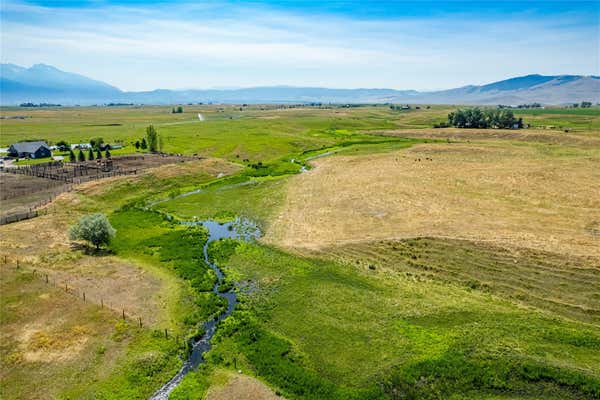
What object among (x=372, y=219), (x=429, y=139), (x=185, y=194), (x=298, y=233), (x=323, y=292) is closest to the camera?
(x=323, y=292)

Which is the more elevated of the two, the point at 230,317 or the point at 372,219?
the point at 372,219

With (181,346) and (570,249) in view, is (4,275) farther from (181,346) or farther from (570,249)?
(570,249)

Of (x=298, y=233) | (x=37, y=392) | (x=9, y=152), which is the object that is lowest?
→ (x=37, y=392)

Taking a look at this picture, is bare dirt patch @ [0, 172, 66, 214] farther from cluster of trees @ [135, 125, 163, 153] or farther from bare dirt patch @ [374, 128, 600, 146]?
bare dirt patch @ [374, 128, 600, 146]

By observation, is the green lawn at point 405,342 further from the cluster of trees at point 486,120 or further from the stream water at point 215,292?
the cluster of trees at point 486,120

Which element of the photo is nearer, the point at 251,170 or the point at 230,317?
the point at 230,317

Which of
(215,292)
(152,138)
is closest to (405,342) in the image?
(215,292)

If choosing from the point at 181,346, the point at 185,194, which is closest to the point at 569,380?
the point at 181,346
